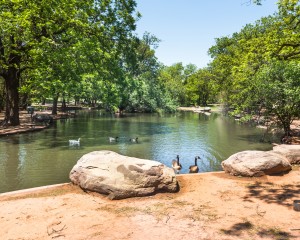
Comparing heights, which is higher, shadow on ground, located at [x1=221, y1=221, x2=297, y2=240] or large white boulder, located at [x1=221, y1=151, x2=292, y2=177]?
large white boulder, located at [x1=221, y1=151, x2=292, y2=177]

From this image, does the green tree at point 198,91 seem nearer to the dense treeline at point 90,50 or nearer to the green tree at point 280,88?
the dense treeline at point 90,50

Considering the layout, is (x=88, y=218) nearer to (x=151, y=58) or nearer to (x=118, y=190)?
(x=118, y=190)

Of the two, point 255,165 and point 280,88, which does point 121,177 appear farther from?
point 280,88

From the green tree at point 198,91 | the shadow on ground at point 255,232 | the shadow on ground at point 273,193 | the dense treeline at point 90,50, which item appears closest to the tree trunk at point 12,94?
the dense treeline at point 90,50

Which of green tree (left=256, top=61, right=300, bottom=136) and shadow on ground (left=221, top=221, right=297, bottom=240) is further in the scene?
green tree (left=256, top=61, right=300, bottom=136)

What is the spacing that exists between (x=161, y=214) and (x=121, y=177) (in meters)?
2.20

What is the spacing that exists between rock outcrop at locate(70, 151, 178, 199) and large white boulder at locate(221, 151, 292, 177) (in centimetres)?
344

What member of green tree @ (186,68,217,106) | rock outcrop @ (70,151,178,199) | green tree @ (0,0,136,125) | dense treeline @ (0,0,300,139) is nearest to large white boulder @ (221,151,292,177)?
rock outcrop @ (70,151,178,199)

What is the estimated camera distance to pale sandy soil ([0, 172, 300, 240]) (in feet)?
22.3

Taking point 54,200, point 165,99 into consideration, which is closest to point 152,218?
point 54,200

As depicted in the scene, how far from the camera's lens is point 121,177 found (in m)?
9.55

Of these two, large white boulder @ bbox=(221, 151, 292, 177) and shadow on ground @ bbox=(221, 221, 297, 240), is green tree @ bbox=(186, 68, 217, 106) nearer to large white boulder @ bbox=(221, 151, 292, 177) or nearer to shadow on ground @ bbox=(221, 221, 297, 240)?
large white boulder @ bbox=(221, 151, 292, 177)

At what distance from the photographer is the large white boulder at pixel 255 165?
1169cm

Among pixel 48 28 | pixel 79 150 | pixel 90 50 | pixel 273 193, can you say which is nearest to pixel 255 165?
pixel 273 193
